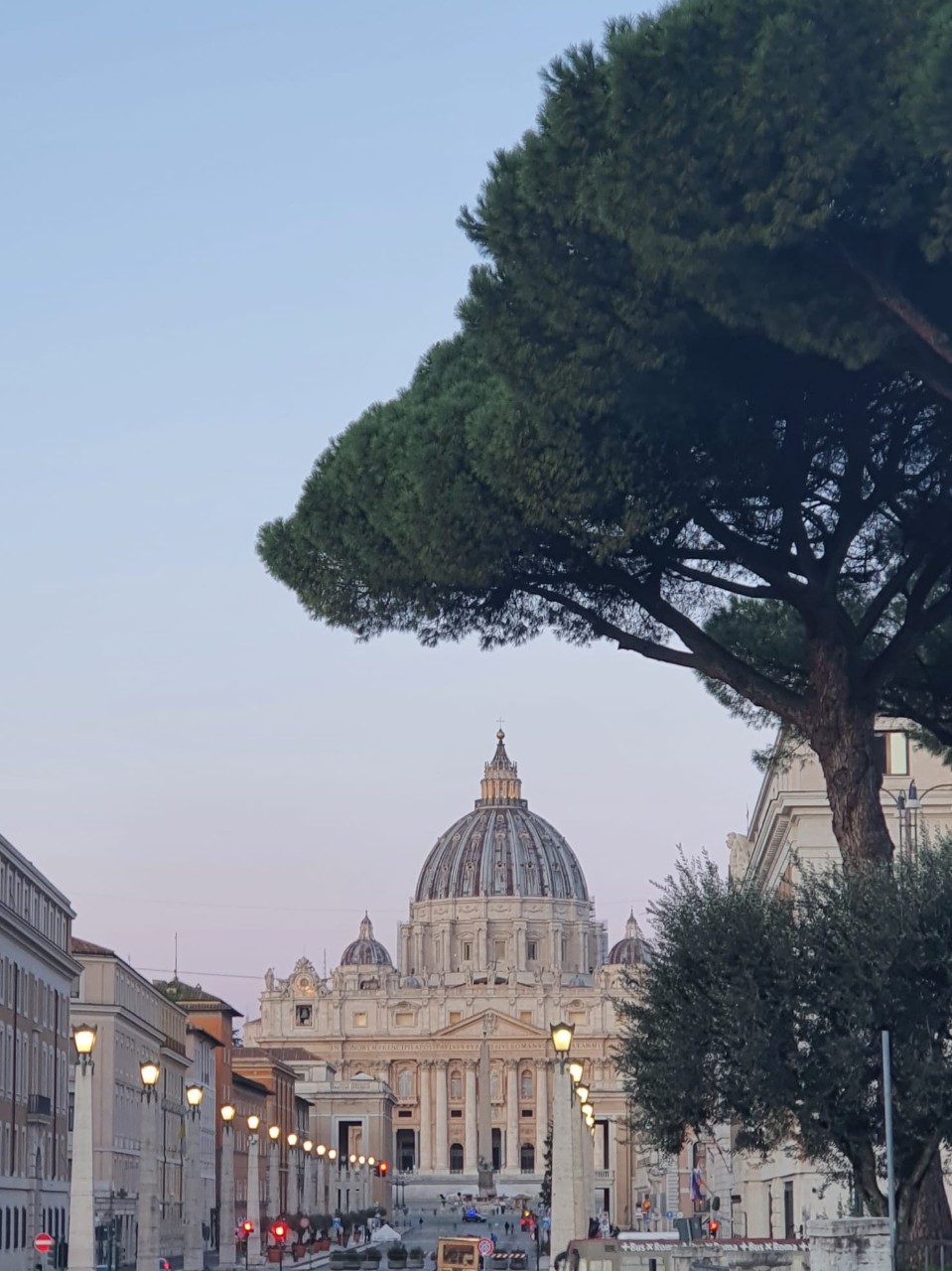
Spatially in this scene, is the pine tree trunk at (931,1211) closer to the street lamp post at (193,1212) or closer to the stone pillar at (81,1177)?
the stone pillar at (81,1177)

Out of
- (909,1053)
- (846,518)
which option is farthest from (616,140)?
(909,1053)

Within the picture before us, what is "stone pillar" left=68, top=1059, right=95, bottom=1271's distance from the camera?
87.6ft

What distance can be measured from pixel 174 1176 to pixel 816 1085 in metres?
62.4

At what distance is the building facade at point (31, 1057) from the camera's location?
5031 centimetres

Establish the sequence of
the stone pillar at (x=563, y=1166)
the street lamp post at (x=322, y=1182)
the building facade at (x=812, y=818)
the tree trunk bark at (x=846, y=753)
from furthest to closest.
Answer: the street lamp post at (x=322, y=1182) < the building facade at (x=812, y=818) < the stone pillar at (x=563, y=1166) < the tree trunk bark at (x=846, y=753)

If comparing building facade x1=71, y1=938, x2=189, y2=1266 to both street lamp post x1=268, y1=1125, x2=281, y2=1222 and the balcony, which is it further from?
the balcony

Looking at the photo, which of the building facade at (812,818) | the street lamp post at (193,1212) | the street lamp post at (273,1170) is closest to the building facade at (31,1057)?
the street lamp post at (193,1212)

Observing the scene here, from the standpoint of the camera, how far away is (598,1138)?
19400 centimetres

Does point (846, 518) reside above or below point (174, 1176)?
above

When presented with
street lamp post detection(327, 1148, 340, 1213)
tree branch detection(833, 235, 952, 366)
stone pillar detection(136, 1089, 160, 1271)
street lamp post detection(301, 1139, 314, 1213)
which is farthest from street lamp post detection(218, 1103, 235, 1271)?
street lamp post detection(327, 1148, 340, 1213)

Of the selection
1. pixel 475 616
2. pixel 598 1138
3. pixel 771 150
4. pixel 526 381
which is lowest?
pixel 598 1138

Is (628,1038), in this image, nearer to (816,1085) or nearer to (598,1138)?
(816,1085)

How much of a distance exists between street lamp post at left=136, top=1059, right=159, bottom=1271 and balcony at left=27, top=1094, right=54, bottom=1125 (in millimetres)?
21682

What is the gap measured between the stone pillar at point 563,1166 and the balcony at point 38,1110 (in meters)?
24.8
